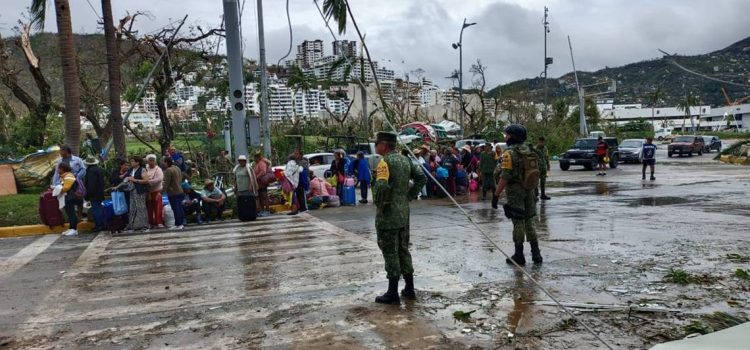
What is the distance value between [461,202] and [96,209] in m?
9.17

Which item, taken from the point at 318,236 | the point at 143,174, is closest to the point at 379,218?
the point at 318,236

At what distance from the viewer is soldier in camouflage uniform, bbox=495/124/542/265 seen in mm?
7133

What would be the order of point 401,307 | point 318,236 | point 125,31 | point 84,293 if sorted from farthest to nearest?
point 125,31 < point 318,236 < point 84,293 < point 401,307

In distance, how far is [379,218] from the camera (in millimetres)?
5773

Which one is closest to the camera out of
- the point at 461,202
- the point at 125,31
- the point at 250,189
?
the point at 250,189

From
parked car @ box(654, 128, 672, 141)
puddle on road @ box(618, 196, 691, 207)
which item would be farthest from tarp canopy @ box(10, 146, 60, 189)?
Answer: parked car @ box(654, 128, 672, 141)

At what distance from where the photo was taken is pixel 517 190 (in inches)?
283

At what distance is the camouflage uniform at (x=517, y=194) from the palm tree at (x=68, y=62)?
11.9 meters

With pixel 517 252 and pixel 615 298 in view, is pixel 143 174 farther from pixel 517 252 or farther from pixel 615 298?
pixel 615 298

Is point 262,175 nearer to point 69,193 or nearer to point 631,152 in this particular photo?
point 69,193

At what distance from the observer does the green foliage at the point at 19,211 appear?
1231cm

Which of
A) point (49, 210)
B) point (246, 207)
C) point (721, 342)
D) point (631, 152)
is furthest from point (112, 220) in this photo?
point (631, 152)

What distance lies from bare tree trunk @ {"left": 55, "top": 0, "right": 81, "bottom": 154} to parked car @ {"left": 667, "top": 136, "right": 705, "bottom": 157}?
38924mm

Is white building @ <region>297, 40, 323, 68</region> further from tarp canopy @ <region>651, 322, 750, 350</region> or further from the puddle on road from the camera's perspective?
tarp canopy @ <region>651, 322, 750, 350</region>
